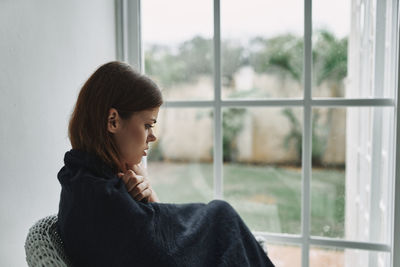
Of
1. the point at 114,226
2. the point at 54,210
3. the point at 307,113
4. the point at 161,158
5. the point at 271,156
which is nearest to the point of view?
the point at 114,226

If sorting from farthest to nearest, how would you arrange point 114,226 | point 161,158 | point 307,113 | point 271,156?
point 161,158 → point 271,156 → point 307,113 → point 114,226

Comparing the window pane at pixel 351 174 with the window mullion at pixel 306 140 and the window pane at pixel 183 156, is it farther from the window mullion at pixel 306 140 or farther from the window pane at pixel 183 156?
the window pane at pixel 183 156

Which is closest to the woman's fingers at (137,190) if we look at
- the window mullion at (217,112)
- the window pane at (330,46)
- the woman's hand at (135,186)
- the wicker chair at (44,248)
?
the woman's hand at (135,186)

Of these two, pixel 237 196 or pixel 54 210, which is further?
pixel 237 196

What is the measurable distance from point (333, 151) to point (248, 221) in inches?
18.6

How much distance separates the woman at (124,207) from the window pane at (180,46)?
0.52 m

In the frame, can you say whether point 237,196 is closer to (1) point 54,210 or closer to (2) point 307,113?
(2) point 307,113

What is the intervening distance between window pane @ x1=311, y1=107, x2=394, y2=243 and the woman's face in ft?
2.34

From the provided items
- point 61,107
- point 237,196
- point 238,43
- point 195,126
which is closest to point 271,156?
point 237,196

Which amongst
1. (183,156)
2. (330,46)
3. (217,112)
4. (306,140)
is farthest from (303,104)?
(183,156)

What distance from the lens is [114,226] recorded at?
989mm

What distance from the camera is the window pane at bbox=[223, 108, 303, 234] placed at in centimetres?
160

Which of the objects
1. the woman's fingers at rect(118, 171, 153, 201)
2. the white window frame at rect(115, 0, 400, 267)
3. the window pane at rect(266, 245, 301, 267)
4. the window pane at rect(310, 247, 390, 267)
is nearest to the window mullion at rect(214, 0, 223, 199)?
the white window frame at rect(115, 0, 400, 267)

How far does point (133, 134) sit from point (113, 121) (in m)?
0.07
